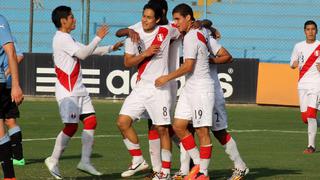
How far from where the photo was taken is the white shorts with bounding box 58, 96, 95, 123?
12469 millimetres

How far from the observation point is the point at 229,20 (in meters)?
32.2

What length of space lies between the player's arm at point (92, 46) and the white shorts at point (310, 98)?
233 inches

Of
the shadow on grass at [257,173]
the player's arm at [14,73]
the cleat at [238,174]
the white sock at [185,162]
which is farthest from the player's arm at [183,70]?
the player's arm at [14,73]

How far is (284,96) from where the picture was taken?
1093 inches

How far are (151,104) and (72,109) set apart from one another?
3.43 ft

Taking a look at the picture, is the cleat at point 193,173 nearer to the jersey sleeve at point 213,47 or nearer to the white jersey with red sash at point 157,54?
the white jersey with red sash at point 157,54

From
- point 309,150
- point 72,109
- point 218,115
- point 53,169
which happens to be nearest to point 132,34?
point 72,109

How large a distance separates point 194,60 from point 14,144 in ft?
11.5

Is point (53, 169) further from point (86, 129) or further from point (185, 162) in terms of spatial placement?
point (185, 162)

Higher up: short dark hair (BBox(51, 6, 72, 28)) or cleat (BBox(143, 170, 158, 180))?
short dark hair (BBox(51, 6, 72, 28))

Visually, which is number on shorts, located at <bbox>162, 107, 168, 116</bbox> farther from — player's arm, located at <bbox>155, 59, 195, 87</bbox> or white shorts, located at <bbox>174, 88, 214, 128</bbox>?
player's arm, located at <bbox>155, 59, 195, 87</bbox>

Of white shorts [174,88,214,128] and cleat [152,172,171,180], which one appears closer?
white shorts [174,88,214,128]

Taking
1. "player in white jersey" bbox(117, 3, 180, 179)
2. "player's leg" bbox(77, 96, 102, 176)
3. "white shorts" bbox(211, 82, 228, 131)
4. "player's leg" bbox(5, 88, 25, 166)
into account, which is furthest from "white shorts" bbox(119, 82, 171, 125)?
"player's leg" bbox(5, 88, 25, 166)

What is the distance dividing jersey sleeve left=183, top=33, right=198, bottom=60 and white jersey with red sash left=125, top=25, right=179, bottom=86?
0.53 meters
